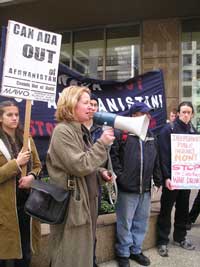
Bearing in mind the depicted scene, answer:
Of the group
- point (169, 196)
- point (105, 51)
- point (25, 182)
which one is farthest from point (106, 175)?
point (105, 51)

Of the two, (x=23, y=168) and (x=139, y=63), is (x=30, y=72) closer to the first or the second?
→ (x=23, y=168)

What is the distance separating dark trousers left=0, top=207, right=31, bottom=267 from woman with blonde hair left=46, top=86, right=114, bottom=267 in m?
0.77

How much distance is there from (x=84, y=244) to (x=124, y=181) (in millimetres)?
1475

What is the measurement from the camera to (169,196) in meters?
4.81

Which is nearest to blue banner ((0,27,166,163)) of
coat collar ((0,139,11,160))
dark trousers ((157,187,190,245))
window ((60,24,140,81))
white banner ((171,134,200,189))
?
white banner ((171,134,200,189))

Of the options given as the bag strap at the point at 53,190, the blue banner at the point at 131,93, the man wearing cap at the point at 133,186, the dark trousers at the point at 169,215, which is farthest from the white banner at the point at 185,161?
the bag strap at the point at 53,190

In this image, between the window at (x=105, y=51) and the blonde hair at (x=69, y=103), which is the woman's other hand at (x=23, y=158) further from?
the window at (x=105, y=51)

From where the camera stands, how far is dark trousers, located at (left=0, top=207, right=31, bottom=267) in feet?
11.5

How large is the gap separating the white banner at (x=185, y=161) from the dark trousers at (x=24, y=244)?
72.6 inches

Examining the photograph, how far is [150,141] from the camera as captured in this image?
432 cm

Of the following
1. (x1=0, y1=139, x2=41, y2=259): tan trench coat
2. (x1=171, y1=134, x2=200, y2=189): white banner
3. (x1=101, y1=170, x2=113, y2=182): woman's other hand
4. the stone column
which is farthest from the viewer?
the stone column

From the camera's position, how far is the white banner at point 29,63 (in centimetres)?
360

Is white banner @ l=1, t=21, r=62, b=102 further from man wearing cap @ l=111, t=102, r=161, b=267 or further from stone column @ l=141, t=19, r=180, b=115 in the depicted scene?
stone column @ l=141, t=19, r=180, b=115

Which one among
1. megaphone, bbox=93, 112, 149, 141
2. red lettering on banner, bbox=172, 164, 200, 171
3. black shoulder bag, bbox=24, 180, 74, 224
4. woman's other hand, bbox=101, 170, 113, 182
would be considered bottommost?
black shoulder bag, bbox=24, 180, 74, 224
